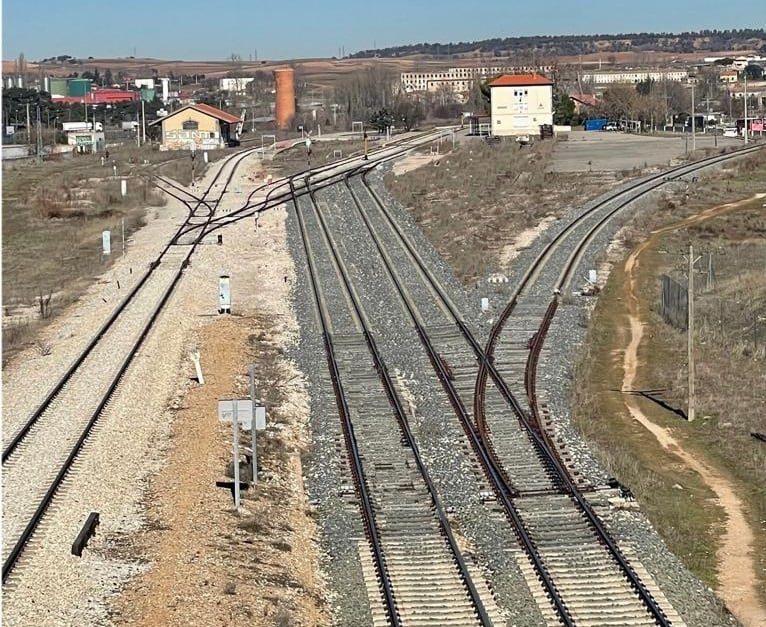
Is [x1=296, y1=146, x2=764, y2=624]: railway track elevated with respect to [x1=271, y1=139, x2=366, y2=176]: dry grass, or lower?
lower

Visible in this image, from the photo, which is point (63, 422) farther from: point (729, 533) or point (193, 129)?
point (193, 129)

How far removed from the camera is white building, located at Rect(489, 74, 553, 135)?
255 ft

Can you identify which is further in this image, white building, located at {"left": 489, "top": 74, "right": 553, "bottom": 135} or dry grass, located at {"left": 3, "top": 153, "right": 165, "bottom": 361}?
white building, located at {"left": 489, "top": 74, "right": 553, "bottom": 135}

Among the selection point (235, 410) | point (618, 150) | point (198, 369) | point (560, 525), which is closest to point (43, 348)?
point (198, 369)

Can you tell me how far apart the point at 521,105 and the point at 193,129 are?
75.1 ft

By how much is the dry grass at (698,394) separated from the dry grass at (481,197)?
4422 millimetres

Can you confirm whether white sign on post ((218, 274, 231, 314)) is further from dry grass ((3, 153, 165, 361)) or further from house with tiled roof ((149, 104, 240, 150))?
house with tiled roof ((149, 104, 240, 150))

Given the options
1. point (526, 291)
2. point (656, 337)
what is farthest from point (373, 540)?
point (526, 291)

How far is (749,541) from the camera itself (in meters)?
14.8

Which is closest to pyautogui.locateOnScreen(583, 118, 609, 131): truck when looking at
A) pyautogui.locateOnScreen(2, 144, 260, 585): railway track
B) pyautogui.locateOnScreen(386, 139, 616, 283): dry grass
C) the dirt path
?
pyautogui.locateOnScreen(386, 139, 616, 283): dry grass

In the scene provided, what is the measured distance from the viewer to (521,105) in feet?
258

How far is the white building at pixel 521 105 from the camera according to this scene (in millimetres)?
77812

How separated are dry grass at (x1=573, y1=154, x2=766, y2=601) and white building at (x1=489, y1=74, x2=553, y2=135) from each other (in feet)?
131

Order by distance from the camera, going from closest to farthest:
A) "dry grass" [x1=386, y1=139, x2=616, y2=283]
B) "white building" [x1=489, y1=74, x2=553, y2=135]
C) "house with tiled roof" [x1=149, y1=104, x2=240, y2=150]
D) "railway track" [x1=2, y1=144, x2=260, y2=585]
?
"railway track" [x1=2, y1=144, x2=260, y2=585]
"dry grass" [x1=386, y1=139, x2=616, y2=283]
"white building" [x1=489, y1=74, x2=553, y2=135]
"house with tiled roof" [x1=149, y1=104, x2=240, y2=150]
